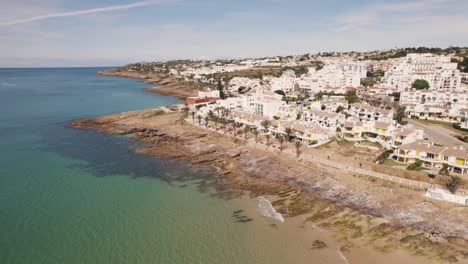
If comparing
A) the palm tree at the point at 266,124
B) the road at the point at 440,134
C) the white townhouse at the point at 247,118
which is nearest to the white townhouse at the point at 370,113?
the road at the point at 440,134

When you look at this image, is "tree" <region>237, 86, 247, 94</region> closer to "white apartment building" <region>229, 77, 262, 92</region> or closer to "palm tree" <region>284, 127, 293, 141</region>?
"white apartment building" <region>229, 77, 262, 92</region>

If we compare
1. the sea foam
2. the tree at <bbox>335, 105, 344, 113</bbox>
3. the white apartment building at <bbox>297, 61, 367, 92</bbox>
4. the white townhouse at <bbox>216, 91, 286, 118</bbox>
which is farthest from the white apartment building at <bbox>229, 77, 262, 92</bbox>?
the sea foam

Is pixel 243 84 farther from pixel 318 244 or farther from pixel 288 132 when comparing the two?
pixel 318 244

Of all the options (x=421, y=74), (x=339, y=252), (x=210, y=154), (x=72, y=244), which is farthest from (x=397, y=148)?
(x=421, y=74)

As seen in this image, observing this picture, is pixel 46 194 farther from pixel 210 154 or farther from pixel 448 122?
pixel 448 122

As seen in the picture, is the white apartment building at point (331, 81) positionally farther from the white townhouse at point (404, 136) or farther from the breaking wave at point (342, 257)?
the breaking wave at point (342, 257)
